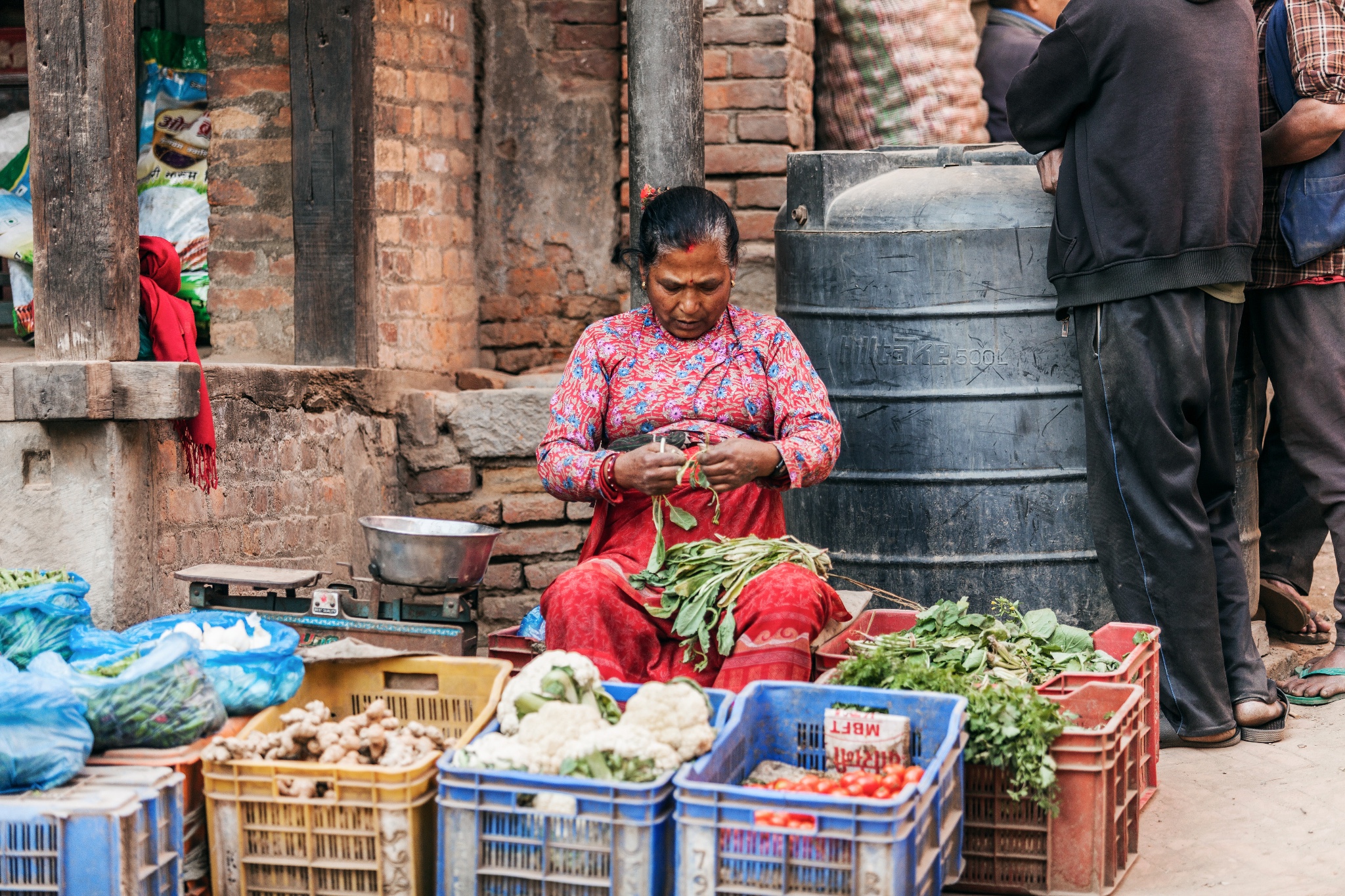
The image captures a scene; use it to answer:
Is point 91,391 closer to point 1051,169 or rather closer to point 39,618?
point 39,618

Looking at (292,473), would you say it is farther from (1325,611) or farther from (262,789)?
(1325,611)

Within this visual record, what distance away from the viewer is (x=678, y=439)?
349 cm

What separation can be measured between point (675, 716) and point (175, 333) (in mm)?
2257

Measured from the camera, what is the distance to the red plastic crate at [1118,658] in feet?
10.5

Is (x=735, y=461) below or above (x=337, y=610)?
above

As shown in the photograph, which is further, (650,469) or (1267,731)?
(1267,731)

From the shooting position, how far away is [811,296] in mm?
4363

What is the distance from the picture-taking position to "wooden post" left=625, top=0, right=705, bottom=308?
174 inches

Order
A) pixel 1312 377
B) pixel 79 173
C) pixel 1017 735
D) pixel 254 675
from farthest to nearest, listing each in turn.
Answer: pixel 1312 377, pixel 79 173, pixel 254 675, pixel 1017 735

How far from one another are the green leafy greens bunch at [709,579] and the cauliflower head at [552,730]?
59cm

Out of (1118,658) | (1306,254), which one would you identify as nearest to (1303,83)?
(1306,254)

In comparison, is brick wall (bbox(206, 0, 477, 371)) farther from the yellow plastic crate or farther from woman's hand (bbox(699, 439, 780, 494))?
the yellow plastic crate

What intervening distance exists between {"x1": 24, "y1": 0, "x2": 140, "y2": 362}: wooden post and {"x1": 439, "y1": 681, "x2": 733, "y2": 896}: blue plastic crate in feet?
6.85

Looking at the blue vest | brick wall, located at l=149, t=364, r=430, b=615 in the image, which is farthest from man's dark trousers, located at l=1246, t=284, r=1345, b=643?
brick wall, located at l=149, t=364, r=430, b=615
